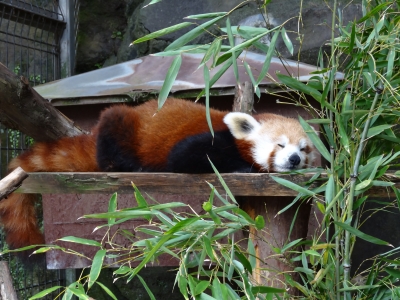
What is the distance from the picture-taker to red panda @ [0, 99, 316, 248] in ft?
7.63

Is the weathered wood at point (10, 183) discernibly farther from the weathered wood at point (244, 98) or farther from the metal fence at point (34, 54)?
the metal fence at point (34, 54)

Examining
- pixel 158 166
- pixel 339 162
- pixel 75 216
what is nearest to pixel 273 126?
pixel 158 166

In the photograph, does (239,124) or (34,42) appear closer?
(239,124)

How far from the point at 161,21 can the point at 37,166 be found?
6.42ft

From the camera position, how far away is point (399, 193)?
5.38 feet

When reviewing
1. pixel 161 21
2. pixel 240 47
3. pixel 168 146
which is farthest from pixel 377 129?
pixel 161 21

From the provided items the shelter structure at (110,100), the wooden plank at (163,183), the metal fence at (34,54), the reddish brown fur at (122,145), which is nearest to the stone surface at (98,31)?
the metal fence at (34,54)

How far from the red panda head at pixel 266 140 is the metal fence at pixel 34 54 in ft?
6.53

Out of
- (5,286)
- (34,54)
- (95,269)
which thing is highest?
(34,54)

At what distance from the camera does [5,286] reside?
1.63 meters

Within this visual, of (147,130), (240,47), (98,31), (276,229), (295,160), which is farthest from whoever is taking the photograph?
(98,31)

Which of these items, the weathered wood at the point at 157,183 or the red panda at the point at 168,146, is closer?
the weathered wood at the point at 157,183

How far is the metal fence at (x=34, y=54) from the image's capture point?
3.77 meters

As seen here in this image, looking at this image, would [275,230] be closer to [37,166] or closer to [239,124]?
[239,124]
